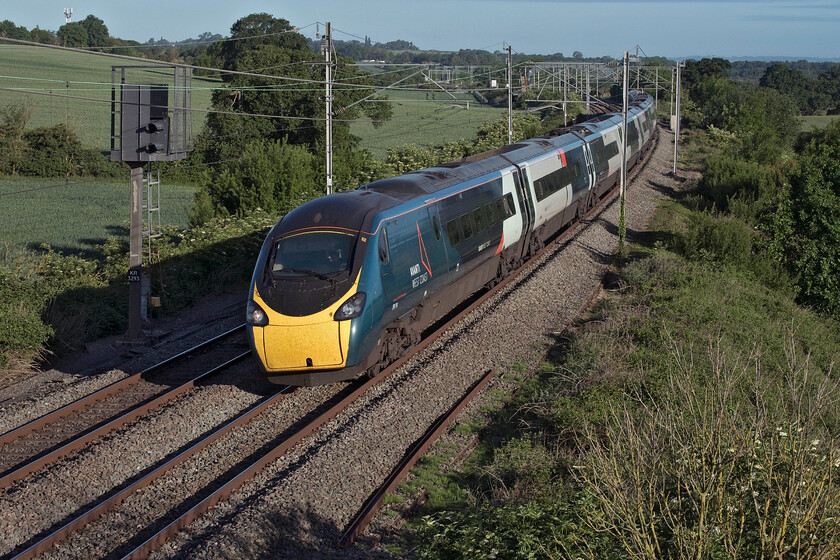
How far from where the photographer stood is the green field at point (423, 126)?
7119 centimetres

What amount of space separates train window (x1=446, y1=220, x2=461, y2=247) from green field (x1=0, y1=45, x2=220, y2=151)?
43.3 m

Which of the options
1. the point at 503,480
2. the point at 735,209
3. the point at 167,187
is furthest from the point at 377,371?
the point at 167,187

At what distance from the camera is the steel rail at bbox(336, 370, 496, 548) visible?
8.60 metres

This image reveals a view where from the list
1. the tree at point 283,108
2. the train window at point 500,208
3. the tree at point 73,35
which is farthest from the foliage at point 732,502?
the tree at point 73,35

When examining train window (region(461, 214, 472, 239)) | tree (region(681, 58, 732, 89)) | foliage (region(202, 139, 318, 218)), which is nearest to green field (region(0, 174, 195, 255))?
foliage (region(202, 139, 318, 218))

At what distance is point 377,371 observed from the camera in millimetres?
13227

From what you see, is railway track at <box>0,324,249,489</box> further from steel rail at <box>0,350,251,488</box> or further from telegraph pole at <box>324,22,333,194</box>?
telegraph pole at <box>324,22,333,194</box>

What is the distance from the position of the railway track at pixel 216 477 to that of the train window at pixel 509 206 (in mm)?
5035

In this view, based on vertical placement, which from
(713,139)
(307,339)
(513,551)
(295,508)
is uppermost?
(713,139)

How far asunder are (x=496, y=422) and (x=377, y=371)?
2.32 m

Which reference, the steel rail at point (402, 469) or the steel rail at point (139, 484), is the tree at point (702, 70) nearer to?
the steel rail at point (402, 469)

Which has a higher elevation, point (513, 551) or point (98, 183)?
point (98, 183)

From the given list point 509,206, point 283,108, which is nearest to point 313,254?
point 509,206

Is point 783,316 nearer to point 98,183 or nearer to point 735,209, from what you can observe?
point 735,209
